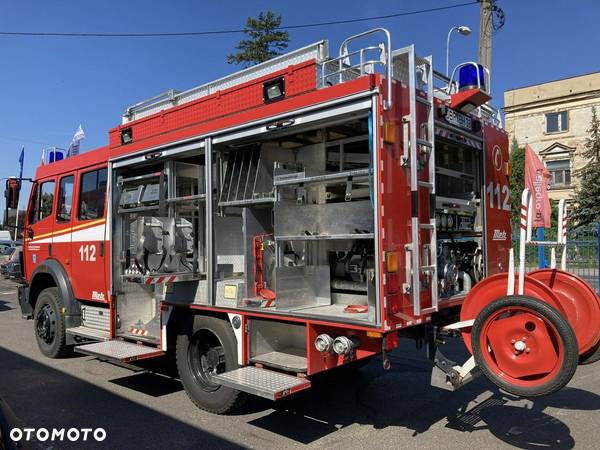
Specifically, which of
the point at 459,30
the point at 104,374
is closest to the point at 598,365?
the point at 459,30

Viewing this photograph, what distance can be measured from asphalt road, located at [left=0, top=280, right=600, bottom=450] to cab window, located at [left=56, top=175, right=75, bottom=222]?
2084mm

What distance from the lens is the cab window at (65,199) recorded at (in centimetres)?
709

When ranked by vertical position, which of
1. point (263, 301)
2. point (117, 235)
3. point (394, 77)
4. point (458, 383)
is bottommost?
point (458, 383)

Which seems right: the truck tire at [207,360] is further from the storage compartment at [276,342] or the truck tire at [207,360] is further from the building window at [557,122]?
the building window at [557,122]

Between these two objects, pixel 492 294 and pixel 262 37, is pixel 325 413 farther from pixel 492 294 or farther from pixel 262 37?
pixel 262 37

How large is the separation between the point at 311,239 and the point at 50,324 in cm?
460

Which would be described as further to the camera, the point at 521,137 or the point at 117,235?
the point at 521,137

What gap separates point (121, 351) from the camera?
216 inches

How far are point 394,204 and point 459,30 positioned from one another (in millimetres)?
2488

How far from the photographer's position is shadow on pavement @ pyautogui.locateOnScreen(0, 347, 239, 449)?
167 inches

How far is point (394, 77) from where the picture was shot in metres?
4.04

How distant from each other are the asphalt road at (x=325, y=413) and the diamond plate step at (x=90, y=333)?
0.50m

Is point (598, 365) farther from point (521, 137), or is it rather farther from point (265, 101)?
point (521, 137)

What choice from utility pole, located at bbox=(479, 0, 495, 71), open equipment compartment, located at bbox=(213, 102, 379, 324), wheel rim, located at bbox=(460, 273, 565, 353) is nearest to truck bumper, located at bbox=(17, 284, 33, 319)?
open equipment compartment, located at bbox=(213, 102, 379, 324)
